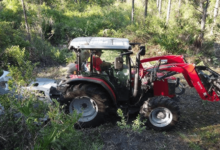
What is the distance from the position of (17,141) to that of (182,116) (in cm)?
408

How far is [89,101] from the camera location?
4.68 m

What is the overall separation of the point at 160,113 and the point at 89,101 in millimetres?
1729

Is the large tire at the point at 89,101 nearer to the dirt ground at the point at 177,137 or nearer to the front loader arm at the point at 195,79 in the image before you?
the dirt ground at the point at 177,137

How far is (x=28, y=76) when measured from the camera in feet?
11.5

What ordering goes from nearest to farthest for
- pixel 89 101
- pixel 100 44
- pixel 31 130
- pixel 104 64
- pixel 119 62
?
pixel 31 130
pixel 119 62
pixel 100 44
pixel 104 64
pixel 89 101

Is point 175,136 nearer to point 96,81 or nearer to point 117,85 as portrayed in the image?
point 117,85

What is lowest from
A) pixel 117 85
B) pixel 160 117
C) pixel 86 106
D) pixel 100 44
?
pixel 160 117

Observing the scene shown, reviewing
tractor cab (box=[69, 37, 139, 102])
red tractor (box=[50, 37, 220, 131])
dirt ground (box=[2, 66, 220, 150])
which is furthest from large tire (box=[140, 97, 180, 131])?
tractor cab (box=[69, 37, 139, 102])

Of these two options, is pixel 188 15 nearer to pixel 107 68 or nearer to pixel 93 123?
pixel 107 68

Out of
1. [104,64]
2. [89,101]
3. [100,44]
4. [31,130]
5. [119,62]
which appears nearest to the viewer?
[31,130]

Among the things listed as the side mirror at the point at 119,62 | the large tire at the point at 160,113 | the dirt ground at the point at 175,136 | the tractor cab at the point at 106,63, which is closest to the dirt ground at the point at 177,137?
the dirt ground at the point at 175,136

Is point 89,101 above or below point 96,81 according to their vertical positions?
below

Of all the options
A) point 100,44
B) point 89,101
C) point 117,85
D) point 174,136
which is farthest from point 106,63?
point 174,136

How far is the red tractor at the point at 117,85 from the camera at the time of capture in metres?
4.34
